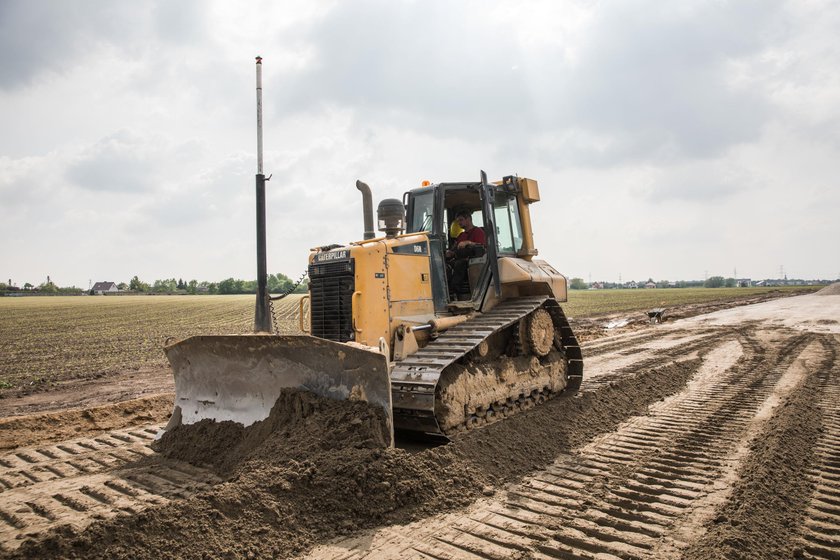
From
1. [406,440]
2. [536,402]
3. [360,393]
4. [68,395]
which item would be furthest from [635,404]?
[68,395]

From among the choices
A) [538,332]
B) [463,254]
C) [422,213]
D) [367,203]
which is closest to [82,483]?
[367,203]

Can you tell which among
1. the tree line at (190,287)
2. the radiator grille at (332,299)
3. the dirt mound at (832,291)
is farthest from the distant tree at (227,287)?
the radiator grille at (332,299)

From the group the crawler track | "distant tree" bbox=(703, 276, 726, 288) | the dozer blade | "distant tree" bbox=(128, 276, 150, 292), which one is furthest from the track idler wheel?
"distant tree" bbox=(703, 276, 726, 288)

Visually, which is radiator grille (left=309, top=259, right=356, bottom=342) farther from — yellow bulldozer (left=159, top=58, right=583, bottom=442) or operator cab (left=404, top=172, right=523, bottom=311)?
operator cab (left=404, top=172, right=523, bottom=311)

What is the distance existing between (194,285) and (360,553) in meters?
97.4

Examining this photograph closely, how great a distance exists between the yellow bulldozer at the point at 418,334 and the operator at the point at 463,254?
2 cm

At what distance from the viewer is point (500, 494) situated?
15.4 feet

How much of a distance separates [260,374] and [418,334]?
1.95 m

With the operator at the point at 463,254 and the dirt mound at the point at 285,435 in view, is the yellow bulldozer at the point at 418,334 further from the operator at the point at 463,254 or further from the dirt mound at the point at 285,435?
the dirt mound at the point at 285,435

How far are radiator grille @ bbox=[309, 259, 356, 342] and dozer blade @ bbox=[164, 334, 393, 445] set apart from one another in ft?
3.18

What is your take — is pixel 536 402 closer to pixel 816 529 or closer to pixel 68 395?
pixel 816 529

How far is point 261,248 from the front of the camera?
916 cm

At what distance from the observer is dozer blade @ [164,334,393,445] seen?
16.9 feet

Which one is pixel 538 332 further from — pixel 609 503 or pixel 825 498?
pixel 825 498
